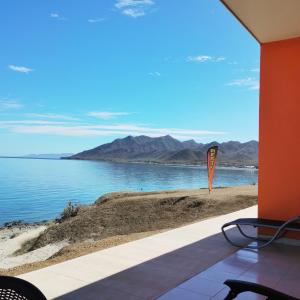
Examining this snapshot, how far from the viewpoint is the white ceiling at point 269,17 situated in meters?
4.34

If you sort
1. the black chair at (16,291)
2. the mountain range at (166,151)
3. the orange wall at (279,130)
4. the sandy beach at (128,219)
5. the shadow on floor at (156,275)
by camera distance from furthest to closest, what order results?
the mountain range at (166,151)
the sandy beach at (128,219)
the orange wall at (279,130)
the shadow on floor at (156,275)
the black chair at (16,291)

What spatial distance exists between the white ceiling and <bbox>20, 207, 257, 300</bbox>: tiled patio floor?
2.95m

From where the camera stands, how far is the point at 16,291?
1629 millimetres

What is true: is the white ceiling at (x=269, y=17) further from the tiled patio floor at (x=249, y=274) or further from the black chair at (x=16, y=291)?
the black chair at (x=16, y=291)

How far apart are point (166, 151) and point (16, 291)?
158m

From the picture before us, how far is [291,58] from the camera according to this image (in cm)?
554

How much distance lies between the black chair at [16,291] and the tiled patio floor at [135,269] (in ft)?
5.97

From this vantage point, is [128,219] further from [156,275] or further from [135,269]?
[156,275]

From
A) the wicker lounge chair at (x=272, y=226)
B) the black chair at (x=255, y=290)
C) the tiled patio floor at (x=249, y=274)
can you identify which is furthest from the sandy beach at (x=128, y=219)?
the black chair at (x=255, y=290)

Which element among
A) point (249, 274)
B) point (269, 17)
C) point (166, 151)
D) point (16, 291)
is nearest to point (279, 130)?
point (269, 17)

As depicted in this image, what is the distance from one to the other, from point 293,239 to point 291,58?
8.45 feet

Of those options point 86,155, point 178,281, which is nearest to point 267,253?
point 178,281

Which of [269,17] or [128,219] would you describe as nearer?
[269,17]

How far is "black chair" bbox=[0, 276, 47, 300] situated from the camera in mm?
1624
